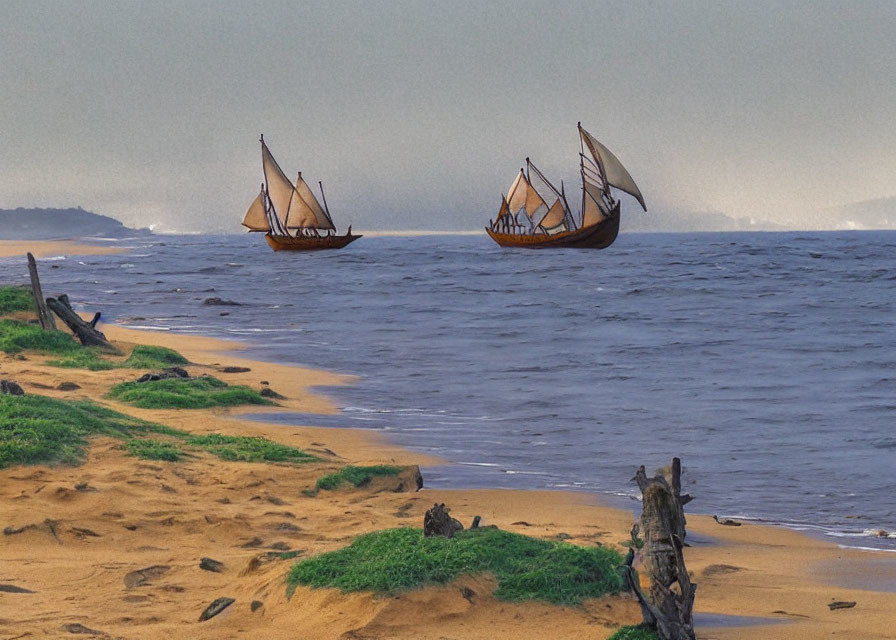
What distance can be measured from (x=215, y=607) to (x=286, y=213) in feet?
290

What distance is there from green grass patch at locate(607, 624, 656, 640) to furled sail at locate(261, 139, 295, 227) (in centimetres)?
8284

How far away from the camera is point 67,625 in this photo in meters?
5.97

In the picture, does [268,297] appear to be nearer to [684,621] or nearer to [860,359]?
[860,359]

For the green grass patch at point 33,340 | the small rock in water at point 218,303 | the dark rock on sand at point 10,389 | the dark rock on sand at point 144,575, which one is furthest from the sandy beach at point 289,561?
the small rock in water at point 218,303

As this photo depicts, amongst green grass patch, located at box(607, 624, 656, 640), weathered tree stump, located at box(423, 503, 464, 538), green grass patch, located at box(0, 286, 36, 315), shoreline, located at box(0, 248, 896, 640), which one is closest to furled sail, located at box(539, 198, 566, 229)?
green grass patch, located at box(0, 286, 36, 315)

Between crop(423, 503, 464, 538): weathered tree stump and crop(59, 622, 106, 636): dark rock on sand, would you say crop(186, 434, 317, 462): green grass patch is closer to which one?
crop(423, 503, 464, 538): weathered tree stump

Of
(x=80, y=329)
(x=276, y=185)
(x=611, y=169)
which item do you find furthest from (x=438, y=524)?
Answer: (x=276, y=185)

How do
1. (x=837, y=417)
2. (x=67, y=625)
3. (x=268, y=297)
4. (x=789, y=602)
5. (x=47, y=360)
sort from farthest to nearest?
(x=268, y=297), (x=47, y=360), (x=837, y=417), (x=789, y=602), (x=67, y=625)

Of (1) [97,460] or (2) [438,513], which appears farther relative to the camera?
(1) [97,460]

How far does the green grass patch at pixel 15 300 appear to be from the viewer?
2136 centimetres

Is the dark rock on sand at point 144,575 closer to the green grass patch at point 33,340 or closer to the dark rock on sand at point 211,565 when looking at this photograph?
the dark rock on sand at point 211,565

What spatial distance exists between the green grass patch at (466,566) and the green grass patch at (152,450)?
368cm

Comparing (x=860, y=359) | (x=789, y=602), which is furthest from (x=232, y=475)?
(x=860, y=359)

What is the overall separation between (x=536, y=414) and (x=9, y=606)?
32.3 feet
